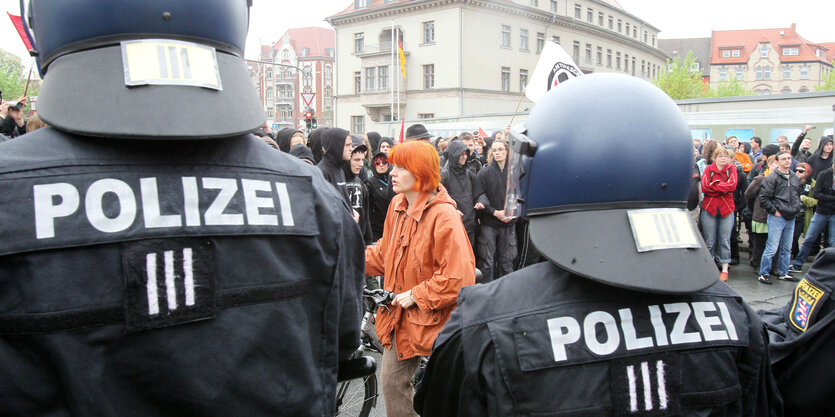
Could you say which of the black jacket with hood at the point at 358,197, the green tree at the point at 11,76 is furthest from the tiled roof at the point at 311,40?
the black jacket with hood at the point at 358,197

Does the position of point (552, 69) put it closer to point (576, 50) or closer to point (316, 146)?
point (316, 146)

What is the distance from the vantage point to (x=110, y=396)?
1221 mm

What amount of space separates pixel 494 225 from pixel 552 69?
2046mm

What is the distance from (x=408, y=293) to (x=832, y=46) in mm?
112870

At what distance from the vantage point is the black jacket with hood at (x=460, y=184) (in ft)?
23.0

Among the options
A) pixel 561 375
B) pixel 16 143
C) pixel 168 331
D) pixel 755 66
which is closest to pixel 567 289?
pixel 561 375

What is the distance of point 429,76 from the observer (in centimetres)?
4434

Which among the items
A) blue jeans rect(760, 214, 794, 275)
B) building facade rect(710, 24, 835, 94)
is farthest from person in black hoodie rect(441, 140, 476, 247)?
building facade rect(710, 24, 835, 94)

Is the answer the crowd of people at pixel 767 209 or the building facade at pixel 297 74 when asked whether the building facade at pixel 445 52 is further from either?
the building facade at pixel 297 74

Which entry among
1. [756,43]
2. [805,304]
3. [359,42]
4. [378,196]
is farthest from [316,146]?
[756,43]

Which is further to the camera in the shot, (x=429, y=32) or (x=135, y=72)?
(x=429, y=32)

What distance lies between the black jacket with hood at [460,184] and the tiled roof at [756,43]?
90612 millimetres

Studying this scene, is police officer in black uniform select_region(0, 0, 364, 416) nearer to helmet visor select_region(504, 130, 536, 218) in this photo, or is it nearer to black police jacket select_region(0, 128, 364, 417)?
black police jacket select_region(0, 128, 364, 417)

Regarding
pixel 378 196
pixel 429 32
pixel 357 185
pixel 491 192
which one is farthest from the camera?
pixel 429 32
